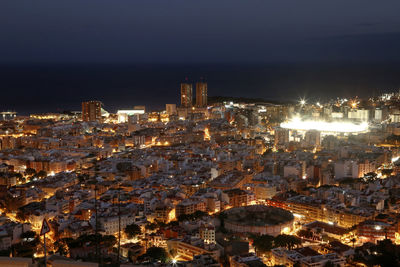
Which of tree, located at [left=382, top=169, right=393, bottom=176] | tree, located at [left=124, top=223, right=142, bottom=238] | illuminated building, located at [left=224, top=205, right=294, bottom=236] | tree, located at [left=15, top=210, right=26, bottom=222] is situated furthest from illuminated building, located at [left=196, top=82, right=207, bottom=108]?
tree, located at [left=124, top=223, right=142, bottom=238]

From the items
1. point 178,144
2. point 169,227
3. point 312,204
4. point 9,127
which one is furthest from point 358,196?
point 9,127

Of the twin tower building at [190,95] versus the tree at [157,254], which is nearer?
the tree at [157,254]

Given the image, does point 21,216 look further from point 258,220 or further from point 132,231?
point 258,220

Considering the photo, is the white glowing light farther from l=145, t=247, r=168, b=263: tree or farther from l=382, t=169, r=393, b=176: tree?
l=145, t=247, r=168, b=263: tree

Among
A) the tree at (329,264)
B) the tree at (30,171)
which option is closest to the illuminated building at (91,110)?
the tree at (30,171)

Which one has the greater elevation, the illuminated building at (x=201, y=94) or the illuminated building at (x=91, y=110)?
the illuminated building at (x=201, y=94)

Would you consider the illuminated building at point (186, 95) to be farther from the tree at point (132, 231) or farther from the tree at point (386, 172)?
the tree at point (132, 231)
